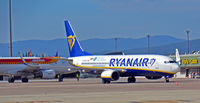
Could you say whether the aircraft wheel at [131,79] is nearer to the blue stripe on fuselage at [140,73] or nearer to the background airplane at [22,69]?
the blue stripe on fuselage at [140,73]

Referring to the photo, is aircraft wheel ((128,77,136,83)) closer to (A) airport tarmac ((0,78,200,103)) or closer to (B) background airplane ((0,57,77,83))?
(B) background airplane ((0,57,77,83))

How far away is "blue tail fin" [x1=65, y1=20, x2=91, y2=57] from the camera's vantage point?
65.2 metres

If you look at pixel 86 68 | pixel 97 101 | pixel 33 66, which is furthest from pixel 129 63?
pixel 97 101

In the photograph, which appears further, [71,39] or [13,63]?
[13,63]

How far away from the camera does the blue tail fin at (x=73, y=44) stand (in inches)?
2566

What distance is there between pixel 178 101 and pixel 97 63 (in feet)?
116

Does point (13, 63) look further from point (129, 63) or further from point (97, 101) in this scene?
point (97, 101)

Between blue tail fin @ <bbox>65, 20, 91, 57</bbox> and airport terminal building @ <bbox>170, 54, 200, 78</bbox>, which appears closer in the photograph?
blue tail fin @ <bbox>65, 20, 91, 57</bbox>

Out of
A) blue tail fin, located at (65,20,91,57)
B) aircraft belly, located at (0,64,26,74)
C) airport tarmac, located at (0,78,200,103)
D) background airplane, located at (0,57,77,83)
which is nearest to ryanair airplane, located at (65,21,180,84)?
blue tail fin, located at (65,20,91,57)

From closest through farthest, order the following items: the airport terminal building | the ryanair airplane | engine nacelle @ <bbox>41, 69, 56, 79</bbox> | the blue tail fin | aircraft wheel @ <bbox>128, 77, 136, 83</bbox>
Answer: the ryanair airplane
aircraft wheel @ <bbox>128, 77, 136, 83</bbox>
the blue tail fin
engine nacelle @ <bbox>41, 69, 56, 79</bbox>
the airport terminal building

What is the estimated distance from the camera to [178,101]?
88.7 ft

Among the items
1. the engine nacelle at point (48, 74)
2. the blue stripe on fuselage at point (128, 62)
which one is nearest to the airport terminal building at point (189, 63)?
the engine nacelle at point (48, 74)

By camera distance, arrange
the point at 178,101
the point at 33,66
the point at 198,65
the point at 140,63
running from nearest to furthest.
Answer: the point at 178,101
the point at 140,63
the point at 33,66
the point at 198,65

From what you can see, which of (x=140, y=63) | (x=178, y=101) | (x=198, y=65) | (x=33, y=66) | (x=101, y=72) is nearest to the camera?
(x=178, y=101)
